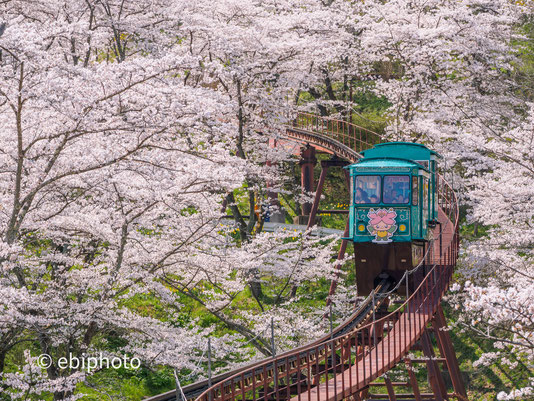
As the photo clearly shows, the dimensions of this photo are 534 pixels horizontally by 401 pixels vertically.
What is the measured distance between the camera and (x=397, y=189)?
55.9 feet

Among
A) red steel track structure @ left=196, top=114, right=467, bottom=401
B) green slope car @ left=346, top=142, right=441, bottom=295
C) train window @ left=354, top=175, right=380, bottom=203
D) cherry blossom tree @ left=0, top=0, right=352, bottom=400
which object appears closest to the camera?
red steel track structure @ left=196, top=114, right=467, bottom=401

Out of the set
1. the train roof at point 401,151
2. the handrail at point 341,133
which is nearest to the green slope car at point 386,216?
the train roof at point 401,151

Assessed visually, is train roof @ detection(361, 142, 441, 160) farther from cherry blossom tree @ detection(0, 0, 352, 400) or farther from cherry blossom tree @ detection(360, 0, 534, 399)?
cherry blossom tree @ detection(0, 0, 352, 400)

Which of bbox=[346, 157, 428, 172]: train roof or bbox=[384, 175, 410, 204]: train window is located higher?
bbox=[346, 157, 428, 172]: train roof

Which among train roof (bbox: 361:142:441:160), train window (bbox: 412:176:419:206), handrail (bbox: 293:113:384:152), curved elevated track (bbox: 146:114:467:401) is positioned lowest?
curved elevated track (bbox: 146:114:467:401)

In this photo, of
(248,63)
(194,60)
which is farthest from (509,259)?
(194,60)

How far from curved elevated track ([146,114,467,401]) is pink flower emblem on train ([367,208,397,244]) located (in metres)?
1.07

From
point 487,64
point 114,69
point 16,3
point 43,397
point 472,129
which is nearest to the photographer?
point 114,69

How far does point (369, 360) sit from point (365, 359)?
1.88 feet

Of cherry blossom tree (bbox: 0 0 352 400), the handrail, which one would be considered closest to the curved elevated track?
cherry blossom tree (bbox: 0 0 352 400)

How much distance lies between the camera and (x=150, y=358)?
14227 mm

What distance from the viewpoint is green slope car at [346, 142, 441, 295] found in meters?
17.0

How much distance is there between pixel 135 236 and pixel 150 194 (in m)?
1.15

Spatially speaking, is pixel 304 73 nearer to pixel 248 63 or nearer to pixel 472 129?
pixel 248 63
